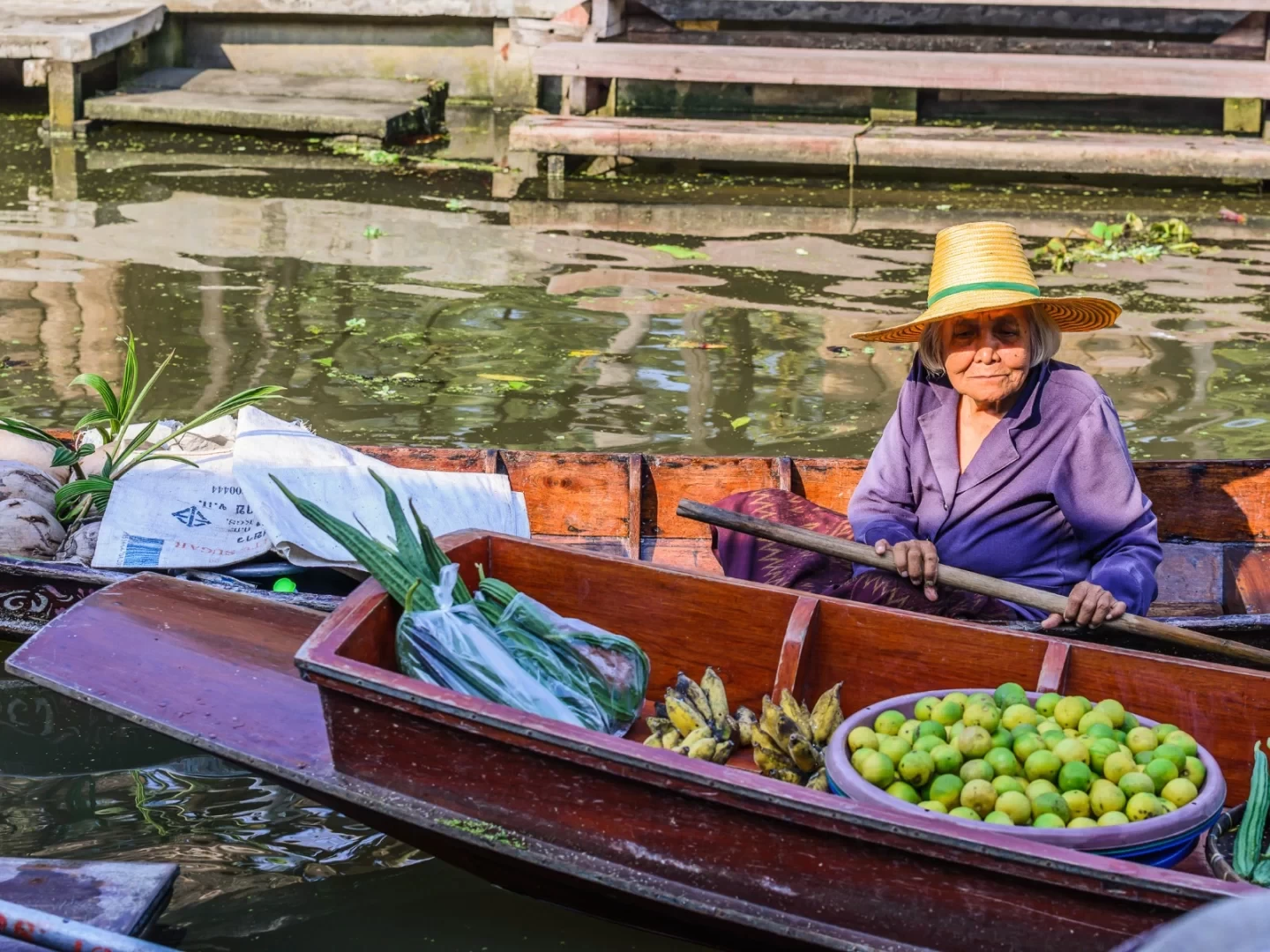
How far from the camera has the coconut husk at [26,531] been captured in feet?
14.3

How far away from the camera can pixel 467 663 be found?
127 inches

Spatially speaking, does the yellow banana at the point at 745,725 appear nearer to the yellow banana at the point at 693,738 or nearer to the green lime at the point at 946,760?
the yellow banana at the point at 693,738

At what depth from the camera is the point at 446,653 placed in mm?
3232

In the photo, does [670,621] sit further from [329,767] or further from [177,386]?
[177,386]

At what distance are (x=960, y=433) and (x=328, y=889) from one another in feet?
6.66

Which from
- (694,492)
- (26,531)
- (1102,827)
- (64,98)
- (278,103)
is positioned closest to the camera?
(1102,827)

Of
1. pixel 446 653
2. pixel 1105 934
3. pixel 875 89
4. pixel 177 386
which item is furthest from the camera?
pixel 875 89

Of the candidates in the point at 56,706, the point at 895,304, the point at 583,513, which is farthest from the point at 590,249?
the point at 56,706

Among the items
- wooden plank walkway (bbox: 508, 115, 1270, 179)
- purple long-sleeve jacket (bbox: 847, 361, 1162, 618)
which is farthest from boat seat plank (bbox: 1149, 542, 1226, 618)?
wooden plank walkway (bbox: 508, 115, 1270, 179)

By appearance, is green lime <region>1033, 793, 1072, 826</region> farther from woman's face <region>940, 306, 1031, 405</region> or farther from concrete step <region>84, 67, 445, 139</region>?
concrete step <region>84, 67, 445, 139</region>

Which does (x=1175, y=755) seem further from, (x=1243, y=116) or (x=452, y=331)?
(x=1243, y=116)

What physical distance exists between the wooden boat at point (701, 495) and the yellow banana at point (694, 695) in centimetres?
141

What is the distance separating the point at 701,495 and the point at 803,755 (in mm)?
1977

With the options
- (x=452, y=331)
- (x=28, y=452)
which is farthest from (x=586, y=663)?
(x=452, y=331)
